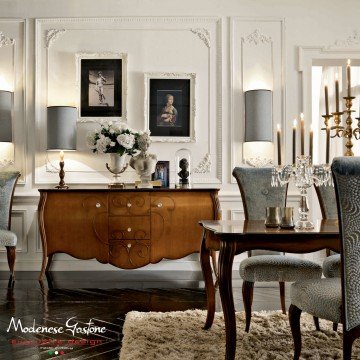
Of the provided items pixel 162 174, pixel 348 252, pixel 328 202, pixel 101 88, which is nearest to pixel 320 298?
pixel 348 252

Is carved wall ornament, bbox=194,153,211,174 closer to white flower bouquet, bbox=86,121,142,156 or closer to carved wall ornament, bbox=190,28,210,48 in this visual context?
white flower bouquet, bbox=86,121,142,156

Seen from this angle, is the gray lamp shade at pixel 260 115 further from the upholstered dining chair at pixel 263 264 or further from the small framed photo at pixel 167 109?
the upholstered dining chair at pixel 263 264

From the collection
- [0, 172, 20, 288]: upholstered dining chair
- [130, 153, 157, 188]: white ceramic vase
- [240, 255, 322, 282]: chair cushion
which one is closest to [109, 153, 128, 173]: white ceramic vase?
[130, 153, 157, 188]: white ceramic vase

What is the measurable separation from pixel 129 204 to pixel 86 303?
3.40 ft

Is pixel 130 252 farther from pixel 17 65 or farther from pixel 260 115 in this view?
pixel 17 65

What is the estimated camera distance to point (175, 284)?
460 cm

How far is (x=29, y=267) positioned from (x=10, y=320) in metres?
1.97

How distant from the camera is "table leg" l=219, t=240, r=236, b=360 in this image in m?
2.34

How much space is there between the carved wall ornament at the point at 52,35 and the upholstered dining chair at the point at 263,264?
274 centimetres

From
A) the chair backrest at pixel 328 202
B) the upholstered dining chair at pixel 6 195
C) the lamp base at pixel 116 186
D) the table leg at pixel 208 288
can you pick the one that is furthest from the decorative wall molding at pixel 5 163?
the chair backrest at pixel 328 202

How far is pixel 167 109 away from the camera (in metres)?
5.20

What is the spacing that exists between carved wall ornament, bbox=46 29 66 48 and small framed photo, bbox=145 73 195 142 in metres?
0.99

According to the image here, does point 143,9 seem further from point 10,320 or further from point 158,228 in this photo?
point 10,320

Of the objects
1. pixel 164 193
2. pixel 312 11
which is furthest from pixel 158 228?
pixel 312 11
